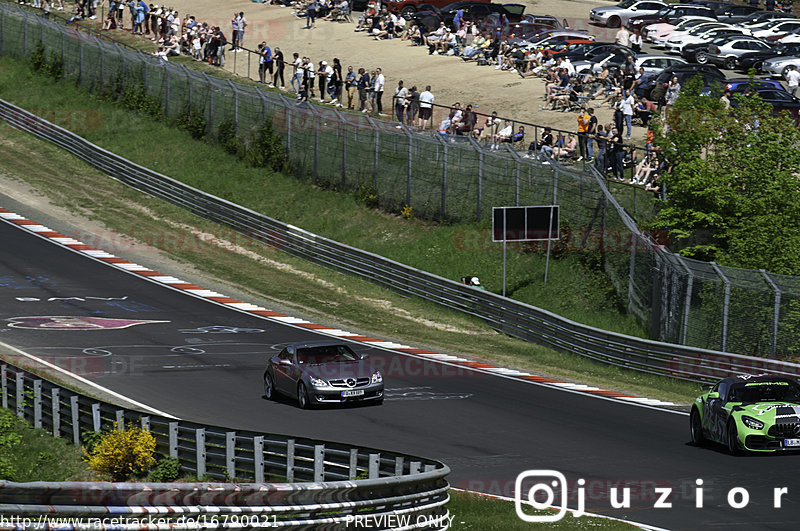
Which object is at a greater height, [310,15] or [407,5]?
[407,5]

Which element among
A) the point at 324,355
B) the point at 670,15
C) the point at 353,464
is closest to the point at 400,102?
the point at 324,355

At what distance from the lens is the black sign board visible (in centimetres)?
3219

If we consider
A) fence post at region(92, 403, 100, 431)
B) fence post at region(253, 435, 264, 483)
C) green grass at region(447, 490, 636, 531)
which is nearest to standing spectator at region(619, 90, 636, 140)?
fence post at region(92, 403, 100, 431)

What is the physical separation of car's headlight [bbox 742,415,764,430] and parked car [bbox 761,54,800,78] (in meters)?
36.0

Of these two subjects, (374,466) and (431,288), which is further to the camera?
(431,288)

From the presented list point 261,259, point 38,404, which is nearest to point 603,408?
point 38,404

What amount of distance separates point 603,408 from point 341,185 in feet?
68.5

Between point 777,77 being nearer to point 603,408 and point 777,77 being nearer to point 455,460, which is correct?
point 603,408

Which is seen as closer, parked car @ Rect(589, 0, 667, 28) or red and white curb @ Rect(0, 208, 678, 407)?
red and white curb @ Rect(0, 208, 678, 407)

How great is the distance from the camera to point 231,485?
1116 cm

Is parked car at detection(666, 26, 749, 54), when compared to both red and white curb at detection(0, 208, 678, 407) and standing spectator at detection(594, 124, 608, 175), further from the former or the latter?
red and white curb at detection(0, 208, 678, 407)

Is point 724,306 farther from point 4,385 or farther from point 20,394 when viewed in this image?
point 4,385

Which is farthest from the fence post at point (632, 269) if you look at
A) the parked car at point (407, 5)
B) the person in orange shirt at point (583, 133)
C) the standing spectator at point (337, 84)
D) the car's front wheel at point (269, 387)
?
the parked car at point (407, 5)

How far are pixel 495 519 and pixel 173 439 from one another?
515 cm
